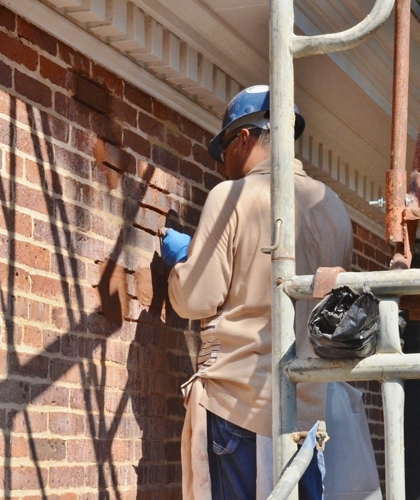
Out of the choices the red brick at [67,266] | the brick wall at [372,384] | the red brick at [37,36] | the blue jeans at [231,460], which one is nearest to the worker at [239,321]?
the blue jeans at [231,460]

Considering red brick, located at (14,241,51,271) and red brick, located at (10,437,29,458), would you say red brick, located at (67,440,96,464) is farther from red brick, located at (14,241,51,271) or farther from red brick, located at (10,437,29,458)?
red brick, located at (14,241,51,271)

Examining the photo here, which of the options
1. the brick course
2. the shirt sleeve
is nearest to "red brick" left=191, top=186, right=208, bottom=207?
the brick course

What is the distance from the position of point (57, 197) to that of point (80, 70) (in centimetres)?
56

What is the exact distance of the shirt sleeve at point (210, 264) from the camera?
3926 mm

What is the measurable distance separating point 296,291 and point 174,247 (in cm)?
165

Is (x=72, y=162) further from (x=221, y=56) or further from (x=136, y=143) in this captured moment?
(x=221, y=56)

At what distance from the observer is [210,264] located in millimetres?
3932

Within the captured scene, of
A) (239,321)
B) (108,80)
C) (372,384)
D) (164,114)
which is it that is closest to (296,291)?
(239,321)

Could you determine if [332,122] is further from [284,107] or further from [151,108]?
[284,107]

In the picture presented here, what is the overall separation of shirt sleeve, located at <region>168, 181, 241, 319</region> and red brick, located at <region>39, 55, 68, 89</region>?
761 mm

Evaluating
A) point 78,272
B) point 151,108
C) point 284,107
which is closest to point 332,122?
point 151,108

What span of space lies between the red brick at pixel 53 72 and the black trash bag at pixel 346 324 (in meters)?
1.81

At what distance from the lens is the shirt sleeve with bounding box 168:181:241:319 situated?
12.9ft

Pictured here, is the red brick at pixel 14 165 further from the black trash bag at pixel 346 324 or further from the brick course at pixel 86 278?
the black trash bag at pixel 346 324
